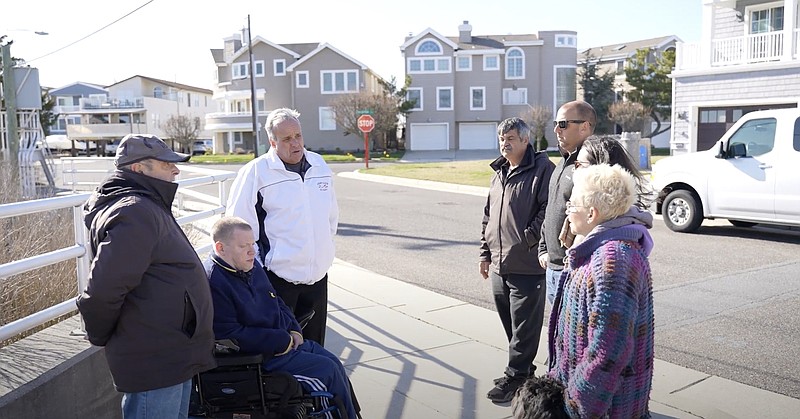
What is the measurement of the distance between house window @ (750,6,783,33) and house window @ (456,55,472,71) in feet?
111

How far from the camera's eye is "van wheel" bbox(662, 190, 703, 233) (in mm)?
12164

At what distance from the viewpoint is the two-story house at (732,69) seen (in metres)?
23.9

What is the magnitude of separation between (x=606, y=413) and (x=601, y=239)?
2.26ft

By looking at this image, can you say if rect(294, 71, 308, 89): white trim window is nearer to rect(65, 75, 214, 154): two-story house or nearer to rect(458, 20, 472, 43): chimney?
rect(458, 20, 472, 43): chimney

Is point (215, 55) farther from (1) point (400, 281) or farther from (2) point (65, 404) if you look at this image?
(2) point (65, 404)

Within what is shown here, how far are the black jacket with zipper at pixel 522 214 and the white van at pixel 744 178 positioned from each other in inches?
270

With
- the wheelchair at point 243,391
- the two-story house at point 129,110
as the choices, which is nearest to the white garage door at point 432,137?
the two-story house at point 129,110

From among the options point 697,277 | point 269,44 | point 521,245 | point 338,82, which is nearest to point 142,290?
point 521,245

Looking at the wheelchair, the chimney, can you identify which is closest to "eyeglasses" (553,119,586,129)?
the wheelchair

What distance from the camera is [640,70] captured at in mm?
52844

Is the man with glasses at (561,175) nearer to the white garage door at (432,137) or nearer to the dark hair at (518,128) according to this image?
the dark hair at (518,128)

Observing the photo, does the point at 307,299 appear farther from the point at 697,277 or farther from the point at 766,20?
the point at 766,20

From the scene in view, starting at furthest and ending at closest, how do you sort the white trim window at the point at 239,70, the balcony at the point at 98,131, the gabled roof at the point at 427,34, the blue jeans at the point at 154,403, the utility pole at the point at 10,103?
1. the balcony at the point at 98,131
2. the white trim window at the point at 239,70
3. the gabled roof at the point at 427,34
4. the utility pole at the point at 10,103
5. the blue jeans at the point at 154,403

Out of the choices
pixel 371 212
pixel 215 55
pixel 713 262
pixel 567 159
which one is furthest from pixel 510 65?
pixel 567 159
